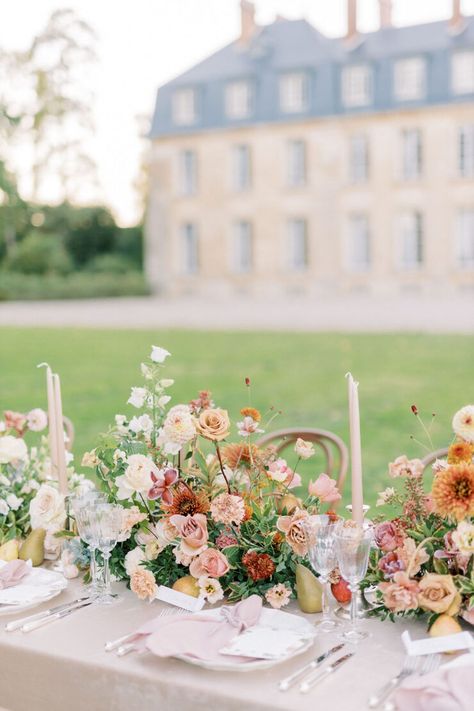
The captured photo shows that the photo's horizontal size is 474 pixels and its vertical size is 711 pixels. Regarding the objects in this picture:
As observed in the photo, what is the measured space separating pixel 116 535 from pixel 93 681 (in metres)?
0.32

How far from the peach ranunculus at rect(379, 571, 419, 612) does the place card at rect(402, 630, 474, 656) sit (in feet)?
0.17

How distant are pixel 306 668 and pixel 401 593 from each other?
22 cm

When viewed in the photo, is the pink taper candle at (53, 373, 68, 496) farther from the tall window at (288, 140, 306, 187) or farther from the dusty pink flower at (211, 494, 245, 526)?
the tall window at (288, 140, 306, 187)

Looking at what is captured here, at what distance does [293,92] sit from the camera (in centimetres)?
2730

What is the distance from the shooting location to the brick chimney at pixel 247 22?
2736 centimetres

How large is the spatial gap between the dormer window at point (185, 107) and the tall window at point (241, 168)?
1703 mm

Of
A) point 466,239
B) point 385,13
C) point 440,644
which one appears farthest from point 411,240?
point 440,644

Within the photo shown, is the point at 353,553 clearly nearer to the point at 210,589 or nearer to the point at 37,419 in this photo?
the point at 210,589

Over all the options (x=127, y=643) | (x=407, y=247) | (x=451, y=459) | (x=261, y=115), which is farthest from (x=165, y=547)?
(x=261, y=115)

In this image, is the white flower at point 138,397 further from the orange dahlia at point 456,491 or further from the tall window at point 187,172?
the tall window at point 187,172

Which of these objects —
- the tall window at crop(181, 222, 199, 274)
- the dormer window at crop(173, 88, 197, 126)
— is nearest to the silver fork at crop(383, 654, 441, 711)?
the tall window at crop(181, 222, 199, 274)

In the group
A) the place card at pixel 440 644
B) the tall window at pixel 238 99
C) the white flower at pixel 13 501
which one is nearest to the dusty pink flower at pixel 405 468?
the place card at pixel 440 644

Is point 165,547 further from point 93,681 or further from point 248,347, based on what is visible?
point 248,347

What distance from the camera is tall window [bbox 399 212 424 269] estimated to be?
1016 inches
